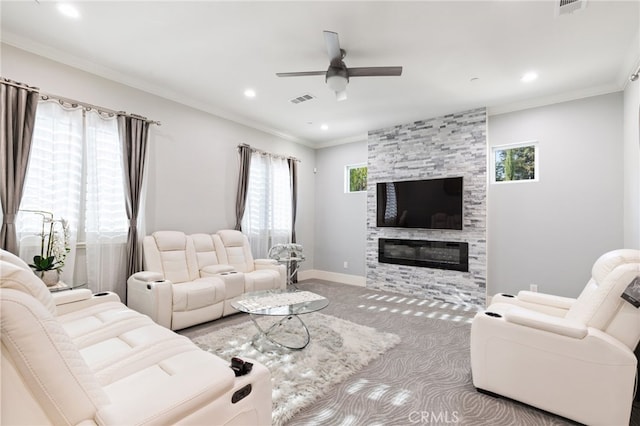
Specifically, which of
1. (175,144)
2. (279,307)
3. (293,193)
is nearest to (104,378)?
(279,307)

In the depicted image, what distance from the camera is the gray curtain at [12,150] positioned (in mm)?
2721

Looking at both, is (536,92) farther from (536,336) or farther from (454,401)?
(454,401)

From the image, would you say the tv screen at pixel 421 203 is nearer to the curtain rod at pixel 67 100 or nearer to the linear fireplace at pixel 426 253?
the linear fireplace at pixel 426 253

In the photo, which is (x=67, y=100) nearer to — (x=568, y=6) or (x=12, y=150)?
(x=12, y=150)

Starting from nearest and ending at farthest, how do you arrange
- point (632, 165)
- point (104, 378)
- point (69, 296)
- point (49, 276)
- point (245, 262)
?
point (104, 378), point (69, 296), point (49, 276), point (632, 165), point (245, 262)

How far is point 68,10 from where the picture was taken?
2480 mm

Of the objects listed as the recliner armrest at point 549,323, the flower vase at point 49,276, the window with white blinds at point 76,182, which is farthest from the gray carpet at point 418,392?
the window with white blinds at point 76,182

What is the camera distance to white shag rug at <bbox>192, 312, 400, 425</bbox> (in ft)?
6.90

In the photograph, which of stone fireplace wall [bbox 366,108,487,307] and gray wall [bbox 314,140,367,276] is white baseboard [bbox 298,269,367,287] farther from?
stone fireplace wall [bbox 366,108,487,307]

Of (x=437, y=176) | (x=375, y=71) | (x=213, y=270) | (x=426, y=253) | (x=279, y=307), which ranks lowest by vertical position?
(x=279, y=307)

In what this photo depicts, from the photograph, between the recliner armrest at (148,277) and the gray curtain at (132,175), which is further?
the gray curtain at (132,175)

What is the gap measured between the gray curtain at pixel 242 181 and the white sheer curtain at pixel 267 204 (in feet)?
0.44

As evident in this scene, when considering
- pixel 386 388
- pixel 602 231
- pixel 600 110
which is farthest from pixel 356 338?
pixel 600 110

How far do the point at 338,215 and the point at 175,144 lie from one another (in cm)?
336
